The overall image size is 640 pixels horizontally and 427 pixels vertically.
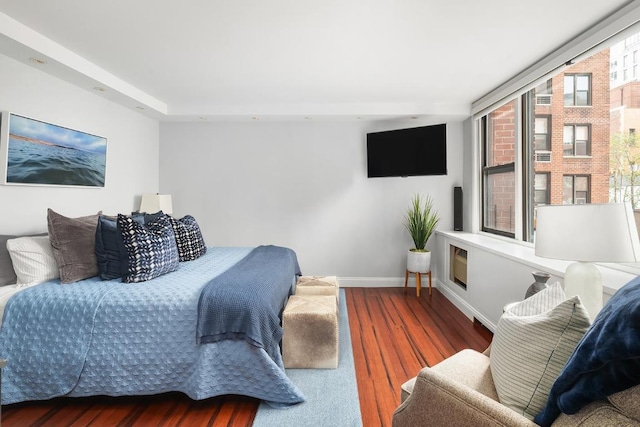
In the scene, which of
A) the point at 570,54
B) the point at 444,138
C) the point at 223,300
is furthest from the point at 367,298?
the point at 570,54

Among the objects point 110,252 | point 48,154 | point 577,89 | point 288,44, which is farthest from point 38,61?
point 577,89

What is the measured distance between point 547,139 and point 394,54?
→ 1567 millimetres

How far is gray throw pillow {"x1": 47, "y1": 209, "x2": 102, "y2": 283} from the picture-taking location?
2.32m

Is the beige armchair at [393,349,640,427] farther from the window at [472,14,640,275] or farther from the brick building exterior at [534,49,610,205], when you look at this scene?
the brick building exterior at [534,49,610,205]

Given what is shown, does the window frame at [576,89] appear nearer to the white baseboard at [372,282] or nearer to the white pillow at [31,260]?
the white baseboard at [372,282]

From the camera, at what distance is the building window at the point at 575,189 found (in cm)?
257

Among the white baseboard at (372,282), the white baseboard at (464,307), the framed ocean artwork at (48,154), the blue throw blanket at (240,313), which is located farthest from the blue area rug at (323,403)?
the framed ocean artwork at (48,154)

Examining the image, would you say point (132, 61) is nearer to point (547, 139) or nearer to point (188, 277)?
point (188, 277)

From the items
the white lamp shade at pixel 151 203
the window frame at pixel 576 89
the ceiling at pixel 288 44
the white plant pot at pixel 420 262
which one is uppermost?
the ceiling at pixel 288 44

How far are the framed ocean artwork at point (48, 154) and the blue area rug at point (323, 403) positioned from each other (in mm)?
2661

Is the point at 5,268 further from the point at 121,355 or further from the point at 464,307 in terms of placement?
the point at 464,307

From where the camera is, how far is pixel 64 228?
2.39 meters

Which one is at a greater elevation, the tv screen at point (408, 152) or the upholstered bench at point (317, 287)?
the tv screen at point (408, 152)

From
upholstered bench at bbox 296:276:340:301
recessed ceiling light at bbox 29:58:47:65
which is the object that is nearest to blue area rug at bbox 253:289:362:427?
upholstered bench at bbox 296:276:340:301
